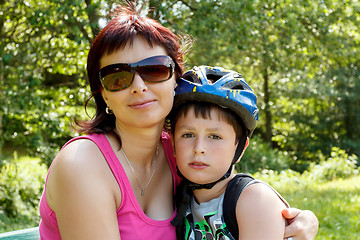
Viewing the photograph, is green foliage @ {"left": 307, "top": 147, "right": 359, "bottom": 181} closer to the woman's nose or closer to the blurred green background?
the blurred green background

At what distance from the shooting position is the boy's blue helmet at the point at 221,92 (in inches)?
93.0

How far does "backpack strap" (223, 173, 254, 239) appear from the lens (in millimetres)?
2188

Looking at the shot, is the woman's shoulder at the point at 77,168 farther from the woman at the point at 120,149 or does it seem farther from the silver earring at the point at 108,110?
the silver earring at the point at 108,110

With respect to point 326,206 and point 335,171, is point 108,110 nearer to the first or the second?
point 326,206

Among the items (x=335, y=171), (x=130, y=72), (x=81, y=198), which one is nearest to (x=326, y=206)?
(x=335, y=171)

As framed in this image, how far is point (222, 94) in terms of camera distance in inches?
93.0

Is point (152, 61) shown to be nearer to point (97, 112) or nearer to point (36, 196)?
point (97, 112)

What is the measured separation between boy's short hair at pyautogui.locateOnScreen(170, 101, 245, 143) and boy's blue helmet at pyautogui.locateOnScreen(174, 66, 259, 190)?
0.02 m

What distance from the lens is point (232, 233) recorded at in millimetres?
2203

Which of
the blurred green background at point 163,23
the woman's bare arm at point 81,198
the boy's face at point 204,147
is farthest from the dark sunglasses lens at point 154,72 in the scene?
the blurred green background at point 163,23

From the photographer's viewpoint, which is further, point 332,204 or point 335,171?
point 335,171

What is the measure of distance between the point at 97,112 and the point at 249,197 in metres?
1.01

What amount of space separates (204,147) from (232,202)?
32 cm

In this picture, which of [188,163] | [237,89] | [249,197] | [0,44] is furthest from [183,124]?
[0,44]
